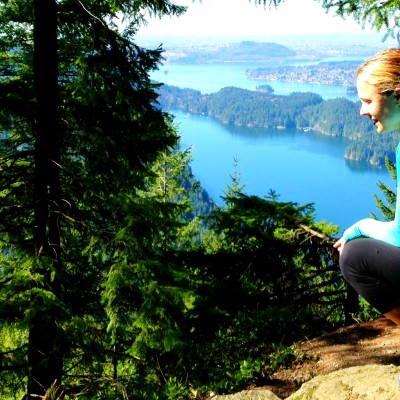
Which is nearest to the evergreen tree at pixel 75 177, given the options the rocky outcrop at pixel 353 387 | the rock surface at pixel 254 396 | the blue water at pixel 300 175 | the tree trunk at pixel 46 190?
the tree trunk at pixel 46 190

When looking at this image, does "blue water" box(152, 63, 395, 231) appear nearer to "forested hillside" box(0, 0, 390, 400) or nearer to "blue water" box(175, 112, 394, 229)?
"blue water" box(175, 112, 394, 229)

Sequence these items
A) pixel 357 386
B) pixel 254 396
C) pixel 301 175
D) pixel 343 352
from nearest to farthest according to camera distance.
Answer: pixel 357 386
pixel 254 396
pixel 343 352
pixel 301 175

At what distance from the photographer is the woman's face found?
6.29 ft

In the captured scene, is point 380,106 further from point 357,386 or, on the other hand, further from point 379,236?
point 357,386

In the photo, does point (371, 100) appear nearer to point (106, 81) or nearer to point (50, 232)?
point (106, 81)

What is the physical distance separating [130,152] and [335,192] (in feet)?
461

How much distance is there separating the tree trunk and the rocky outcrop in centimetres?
256

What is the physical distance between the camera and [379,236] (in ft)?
6.81

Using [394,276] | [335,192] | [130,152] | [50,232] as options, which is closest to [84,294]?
[50,232]

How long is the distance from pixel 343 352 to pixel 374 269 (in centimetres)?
422

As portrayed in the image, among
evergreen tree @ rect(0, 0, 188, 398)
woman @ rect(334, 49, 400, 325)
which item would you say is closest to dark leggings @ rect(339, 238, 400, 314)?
woman @ rect(334, 49, 400, 325)

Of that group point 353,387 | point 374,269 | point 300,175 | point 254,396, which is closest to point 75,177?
point 254,396

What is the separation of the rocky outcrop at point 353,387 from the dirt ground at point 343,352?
4.08 ft

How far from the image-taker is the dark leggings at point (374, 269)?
201cm
